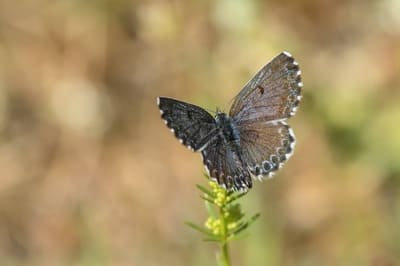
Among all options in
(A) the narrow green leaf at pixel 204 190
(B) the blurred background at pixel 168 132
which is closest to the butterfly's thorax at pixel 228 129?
(A) the narrow green leaf at pixel 204 190

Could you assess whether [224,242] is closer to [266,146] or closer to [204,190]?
[204,190]

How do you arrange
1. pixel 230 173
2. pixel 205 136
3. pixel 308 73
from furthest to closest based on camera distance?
pixel 308 73
pixel 205 136
pixel 230 173

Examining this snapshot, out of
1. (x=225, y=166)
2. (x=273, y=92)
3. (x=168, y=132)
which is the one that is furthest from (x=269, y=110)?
(x=168, y=132)

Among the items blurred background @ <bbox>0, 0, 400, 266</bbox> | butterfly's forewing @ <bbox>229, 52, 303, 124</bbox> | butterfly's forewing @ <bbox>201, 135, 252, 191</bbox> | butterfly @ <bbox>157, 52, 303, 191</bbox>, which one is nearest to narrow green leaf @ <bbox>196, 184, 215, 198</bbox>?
butterfly's forewing @ <bbox>201, 135, 252, 191</bbox>

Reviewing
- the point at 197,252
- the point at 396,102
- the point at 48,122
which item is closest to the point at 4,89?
the point at 48,122

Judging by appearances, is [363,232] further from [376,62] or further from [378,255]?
[376,62]

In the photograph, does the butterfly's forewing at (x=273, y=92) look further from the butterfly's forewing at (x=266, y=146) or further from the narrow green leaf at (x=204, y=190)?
the narrow green leaf at (x=204, y=190)

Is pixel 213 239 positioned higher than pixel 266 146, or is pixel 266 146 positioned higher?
pixel 266 146
